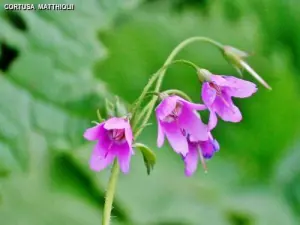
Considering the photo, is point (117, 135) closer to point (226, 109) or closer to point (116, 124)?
point (116, 124)

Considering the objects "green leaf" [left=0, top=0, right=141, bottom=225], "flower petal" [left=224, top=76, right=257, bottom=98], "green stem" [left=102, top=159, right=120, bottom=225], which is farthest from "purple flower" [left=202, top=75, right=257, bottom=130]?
"green leaf" [left=0, top=0, right=141, bottom=225]

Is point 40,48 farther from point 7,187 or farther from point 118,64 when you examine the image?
point 118,64

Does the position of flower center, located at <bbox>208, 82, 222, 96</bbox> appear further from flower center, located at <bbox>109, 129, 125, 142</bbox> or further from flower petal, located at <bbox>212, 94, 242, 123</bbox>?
flower center, located at <bbox>109, 129, 125, 142</bbox>

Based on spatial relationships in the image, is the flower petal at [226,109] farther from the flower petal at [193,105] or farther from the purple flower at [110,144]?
the purple flower at [110,144]

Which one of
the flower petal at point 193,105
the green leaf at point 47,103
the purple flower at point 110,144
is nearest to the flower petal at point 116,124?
the purple flower at point 110,144

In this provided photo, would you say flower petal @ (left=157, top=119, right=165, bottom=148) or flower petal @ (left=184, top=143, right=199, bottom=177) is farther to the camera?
flower petal @ (left=184, top=143, right=199, bottom=177)

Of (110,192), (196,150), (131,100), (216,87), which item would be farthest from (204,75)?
(131,100)
